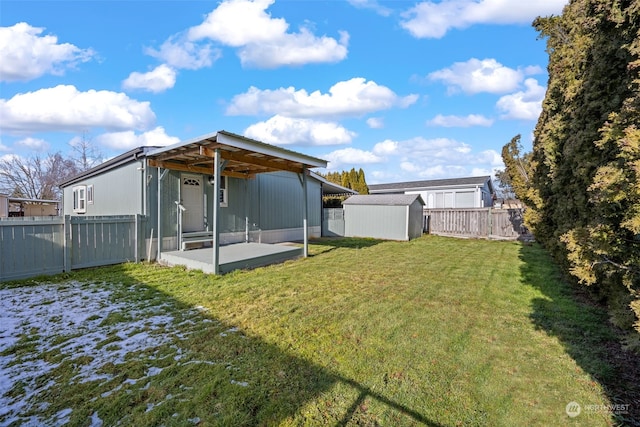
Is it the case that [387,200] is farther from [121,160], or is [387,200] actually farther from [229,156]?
[121,160]

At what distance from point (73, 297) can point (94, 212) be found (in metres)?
6.87

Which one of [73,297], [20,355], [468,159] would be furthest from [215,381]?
[468,159]

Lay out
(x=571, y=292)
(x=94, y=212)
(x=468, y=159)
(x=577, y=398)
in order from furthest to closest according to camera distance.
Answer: (x=468, y=159)
(x=94, y=212)
(x=571, y=292)
(x=577, y=398)

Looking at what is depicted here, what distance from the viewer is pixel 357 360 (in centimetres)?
285

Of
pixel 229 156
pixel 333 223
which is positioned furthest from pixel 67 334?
pixel 333 223

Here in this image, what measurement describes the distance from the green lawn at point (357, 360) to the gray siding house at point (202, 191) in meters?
2.81

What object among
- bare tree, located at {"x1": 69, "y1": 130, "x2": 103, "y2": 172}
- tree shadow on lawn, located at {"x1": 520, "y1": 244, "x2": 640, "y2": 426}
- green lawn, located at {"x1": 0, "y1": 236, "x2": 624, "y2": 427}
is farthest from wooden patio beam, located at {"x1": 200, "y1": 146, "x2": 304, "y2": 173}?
bare tree, located at {"x1": 69, "y1": 130, "x2": 103, "y2": 172}

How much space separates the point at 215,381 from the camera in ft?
8.11

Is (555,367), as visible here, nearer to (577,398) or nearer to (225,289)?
(577,398)

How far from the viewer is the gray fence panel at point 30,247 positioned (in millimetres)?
5691

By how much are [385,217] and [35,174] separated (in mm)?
32204

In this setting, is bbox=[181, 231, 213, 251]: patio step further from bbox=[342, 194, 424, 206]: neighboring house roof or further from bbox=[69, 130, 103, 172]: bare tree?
bbox=[69, 130, 103, 172]: bare tree

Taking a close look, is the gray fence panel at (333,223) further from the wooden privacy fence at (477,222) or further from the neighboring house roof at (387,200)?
the wooden privacy fence at (477,222)

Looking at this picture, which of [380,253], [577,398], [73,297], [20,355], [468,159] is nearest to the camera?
[577,398]
